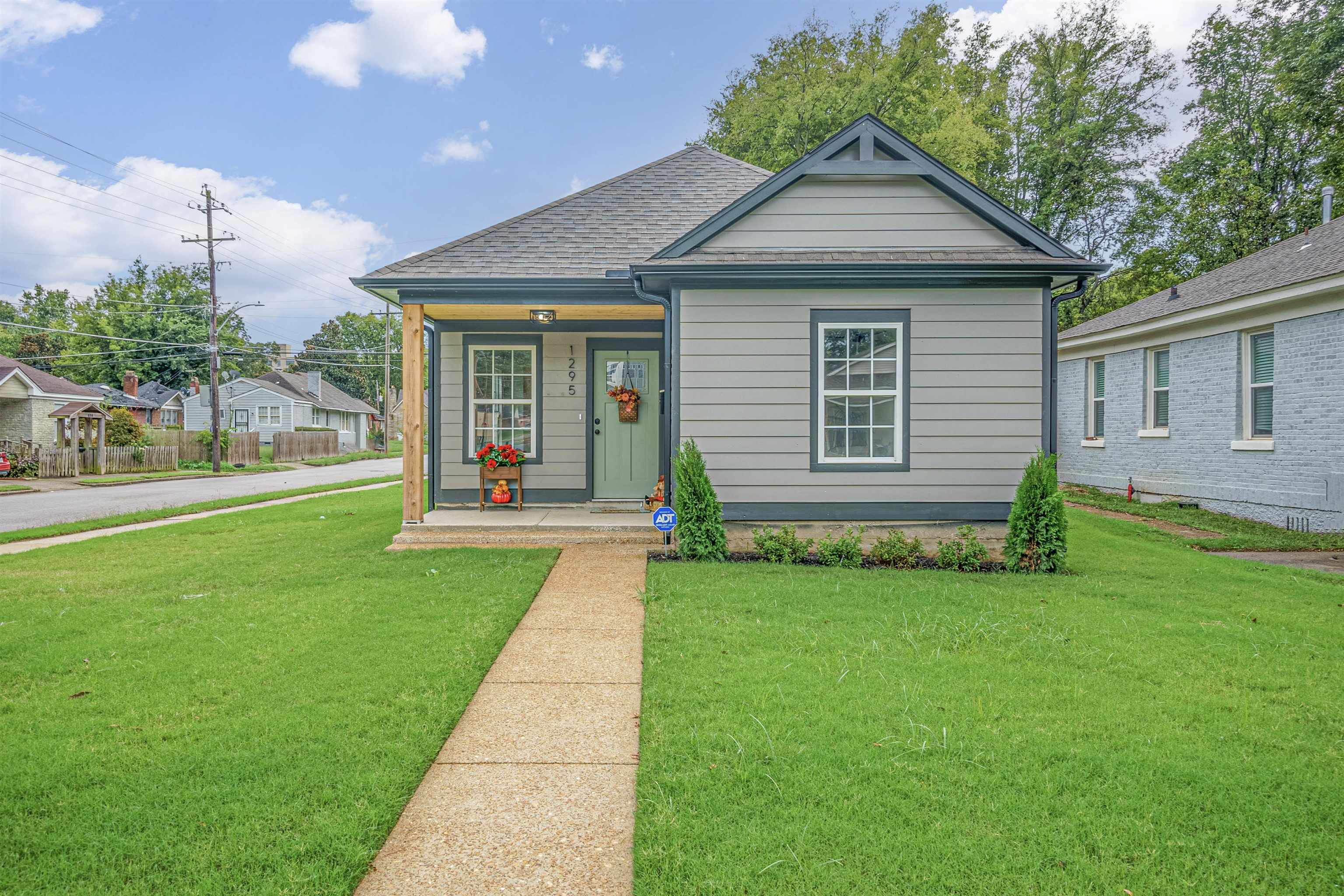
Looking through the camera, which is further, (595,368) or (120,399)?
(120,399)

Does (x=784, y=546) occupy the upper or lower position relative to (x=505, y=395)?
lower

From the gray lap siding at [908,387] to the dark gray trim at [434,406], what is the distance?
3804mm

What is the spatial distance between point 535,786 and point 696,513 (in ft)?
14.2

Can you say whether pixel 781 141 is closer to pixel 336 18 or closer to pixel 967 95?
pixel 967 95

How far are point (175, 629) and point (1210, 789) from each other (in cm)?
598

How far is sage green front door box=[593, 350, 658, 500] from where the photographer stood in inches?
375

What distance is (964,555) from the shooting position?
6.87 meters

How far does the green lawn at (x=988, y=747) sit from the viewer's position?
2168 millimetres

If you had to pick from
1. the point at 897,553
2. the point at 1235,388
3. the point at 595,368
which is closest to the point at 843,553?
the point at 897,553

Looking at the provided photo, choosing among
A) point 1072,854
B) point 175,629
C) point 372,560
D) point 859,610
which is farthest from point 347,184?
point 1072,854

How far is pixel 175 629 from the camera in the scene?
15.1 ft

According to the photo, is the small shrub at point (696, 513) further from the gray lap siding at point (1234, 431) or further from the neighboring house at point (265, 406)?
the neighboring house at point (265, 406)

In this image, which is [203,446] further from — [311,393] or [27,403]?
[311,393]

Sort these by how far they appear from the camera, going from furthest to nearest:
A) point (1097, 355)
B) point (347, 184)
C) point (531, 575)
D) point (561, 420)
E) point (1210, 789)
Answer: point (347, 184) → point (1097, 355) → point (561, 420) → point (531, 575) → point (1210, 789)
